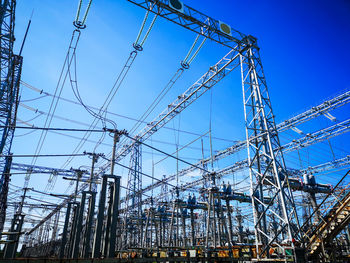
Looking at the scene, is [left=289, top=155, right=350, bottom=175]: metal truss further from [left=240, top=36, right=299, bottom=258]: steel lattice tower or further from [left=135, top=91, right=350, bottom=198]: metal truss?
[left=240, top=36, right=299, bottom=258]: steel lattice tower

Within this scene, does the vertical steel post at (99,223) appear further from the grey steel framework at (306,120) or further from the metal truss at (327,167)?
the metal truss at (327,167)

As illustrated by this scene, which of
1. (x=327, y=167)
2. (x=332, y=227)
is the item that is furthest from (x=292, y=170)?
(x=332, y=227)

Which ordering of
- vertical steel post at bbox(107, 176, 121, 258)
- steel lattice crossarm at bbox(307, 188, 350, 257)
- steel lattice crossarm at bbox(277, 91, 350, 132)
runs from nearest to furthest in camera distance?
1. vertical steel post at bbox(107, 176, 121, 258)
2. steel lattice crossarm at bbox(307, 188, 350, 257)
3. steel lattice crossarm at bbox(277, 91, 350, 132)

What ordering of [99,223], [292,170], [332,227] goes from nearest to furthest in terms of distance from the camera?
[99,223], [332,227], [292,170]

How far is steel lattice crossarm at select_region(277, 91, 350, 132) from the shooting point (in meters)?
19.7

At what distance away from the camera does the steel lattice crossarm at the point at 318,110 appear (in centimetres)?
1966

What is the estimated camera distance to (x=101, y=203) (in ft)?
32.1

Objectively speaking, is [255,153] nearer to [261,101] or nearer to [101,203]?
[261,101]

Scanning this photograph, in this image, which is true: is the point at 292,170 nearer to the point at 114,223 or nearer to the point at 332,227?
the point at 332,227

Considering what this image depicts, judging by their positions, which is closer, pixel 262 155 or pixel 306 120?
pixel 262 155

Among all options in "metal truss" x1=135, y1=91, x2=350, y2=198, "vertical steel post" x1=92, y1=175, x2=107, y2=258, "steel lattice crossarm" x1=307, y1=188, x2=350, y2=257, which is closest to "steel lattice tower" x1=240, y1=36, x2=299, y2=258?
"steel lattice crossarm" x1=307, y1=188, x2=350, y2=257

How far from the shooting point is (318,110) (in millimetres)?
21484

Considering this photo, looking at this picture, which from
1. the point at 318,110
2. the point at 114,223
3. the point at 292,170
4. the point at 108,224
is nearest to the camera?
the point at 114,223

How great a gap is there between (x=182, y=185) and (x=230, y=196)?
11567 mm
